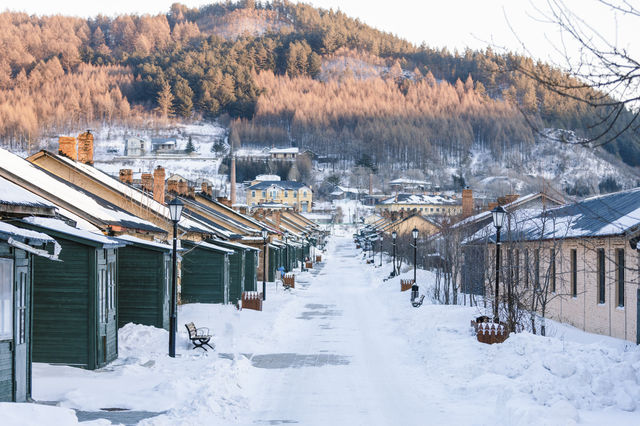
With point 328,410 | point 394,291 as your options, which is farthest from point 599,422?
point 394,291

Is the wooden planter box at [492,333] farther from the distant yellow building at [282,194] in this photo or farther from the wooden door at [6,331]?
the distant yellow building at [282,194]

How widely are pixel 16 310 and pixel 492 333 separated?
12.3 m

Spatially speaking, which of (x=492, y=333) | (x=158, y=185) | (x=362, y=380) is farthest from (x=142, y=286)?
(x=158, y=185)

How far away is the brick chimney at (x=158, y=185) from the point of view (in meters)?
33.0

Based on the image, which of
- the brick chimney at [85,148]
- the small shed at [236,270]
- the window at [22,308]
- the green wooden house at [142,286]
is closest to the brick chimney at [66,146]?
the brick chimney at [85,148]

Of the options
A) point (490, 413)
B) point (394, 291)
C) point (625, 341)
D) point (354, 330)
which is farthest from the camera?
point (394, 291)

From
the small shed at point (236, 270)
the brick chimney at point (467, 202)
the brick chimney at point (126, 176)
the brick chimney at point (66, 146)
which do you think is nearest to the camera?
the brick chimney at point (66, 146)

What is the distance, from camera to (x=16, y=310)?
11336 mm

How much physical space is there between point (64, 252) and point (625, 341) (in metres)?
16.6

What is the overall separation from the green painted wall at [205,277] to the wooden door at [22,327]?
57.0ft

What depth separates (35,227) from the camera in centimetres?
1398

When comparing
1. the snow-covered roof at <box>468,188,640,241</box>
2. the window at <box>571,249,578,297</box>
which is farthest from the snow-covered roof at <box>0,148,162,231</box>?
the window at <box>571,249,578,297</box>

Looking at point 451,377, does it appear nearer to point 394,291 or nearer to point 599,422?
point 599,422

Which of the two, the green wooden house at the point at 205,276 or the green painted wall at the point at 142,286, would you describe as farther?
the green wooden house at the point at 205,276
